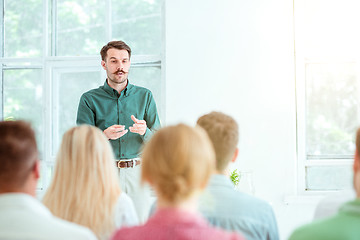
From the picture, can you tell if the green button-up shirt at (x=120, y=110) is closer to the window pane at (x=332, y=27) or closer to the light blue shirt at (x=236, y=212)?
the window pane at (x=332, y=27)

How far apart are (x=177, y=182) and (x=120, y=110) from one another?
8.67 feet

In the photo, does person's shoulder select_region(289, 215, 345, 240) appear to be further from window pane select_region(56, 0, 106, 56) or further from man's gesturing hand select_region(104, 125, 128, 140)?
window pane select_region(56, 0, 106, 56)

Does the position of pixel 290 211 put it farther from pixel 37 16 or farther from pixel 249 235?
pixel 37 16

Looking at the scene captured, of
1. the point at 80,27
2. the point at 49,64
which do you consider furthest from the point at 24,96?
the point at 80,27

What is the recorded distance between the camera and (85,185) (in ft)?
5.82

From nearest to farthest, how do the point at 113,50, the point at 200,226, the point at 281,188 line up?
1. the point at 200,226
2. the point at 113,50
3. the point at 281,188

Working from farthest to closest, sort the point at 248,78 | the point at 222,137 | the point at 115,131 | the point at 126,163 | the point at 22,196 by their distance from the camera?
the point at 248,78 < the point at 126,163 < the point at 115,131 < the point at 222,137 < the point at 22,196

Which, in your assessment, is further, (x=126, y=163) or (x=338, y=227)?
(x=126, y=163)

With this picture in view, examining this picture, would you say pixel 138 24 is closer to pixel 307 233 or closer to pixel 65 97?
pixel 65 97

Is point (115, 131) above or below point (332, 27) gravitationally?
below

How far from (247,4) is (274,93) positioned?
0.79m

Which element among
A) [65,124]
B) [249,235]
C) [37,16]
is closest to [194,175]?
[249,235]

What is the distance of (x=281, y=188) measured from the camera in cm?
420

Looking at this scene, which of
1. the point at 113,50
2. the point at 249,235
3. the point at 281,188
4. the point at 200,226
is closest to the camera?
the point at 200,226
